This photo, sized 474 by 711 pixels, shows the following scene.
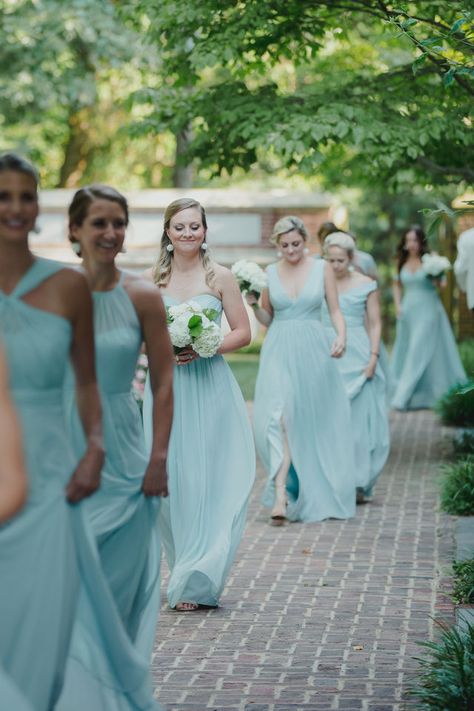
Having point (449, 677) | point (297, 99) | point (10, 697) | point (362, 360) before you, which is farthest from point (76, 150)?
point (10, 697)

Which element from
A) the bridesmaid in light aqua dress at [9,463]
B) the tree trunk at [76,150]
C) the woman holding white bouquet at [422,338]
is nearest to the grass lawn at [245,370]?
the woman holding white bouquet at [422,338]

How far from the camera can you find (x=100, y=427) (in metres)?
4.77

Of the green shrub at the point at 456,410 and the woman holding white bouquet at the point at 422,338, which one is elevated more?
the woman holding white bouquet at the point at 422,338

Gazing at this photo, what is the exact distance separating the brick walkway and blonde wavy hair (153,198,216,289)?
1.92m

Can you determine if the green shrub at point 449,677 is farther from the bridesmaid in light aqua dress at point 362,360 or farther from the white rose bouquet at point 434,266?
the white rose bouquet at point 434,266

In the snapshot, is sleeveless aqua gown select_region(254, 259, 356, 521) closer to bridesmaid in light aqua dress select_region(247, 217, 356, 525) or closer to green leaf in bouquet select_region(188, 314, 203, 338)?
bridesmaid in light aqua dress select_region(247, 217, 356, 525)

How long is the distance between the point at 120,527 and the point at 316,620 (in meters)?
2.73

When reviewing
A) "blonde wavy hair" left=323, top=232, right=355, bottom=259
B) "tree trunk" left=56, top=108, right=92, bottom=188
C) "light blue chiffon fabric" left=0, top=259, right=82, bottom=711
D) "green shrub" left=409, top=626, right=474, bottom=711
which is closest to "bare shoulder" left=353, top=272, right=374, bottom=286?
"blonde wavy hair" left=323, top=232, right=355, bottom=259

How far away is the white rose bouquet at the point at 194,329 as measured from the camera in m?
8.09

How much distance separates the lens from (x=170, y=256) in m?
8.49

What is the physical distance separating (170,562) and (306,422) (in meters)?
3.27

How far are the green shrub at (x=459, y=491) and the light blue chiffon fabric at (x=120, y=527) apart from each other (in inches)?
233

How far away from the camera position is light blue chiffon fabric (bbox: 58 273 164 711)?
485cm

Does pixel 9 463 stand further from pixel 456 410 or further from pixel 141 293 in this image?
pixel 456 410
